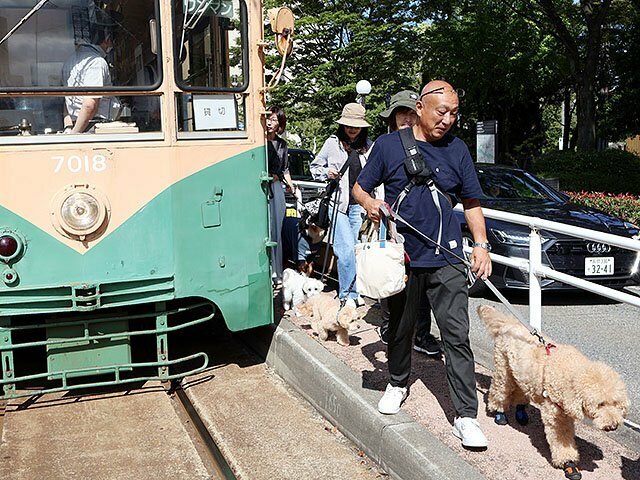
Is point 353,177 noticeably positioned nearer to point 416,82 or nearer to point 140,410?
point 140,410

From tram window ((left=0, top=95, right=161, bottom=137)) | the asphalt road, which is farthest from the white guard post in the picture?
tram window ((left=0, top=95, right=161, bottom=137))

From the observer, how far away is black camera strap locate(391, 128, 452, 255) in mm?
4320

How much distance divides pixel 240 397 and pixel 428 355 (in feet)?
4.93

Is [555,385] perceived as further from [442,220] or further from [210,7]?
[210,7]

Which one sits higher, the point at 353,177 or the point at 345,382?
the point at 353,177

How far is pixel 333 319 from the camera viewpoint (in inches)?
248

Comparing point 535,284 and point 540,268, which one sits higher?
point 540,268

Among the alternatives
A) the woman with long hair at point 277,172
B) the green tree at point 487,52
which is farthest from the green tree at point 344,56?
the woman with long hair at point 277,172

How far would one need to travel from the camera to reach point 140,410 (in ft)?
18.5

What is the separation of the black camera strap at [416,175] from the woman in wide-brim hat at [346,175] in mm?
2630

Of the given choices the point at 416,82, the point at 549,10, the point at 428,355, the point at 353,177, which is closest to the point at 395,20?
the point at 416,82

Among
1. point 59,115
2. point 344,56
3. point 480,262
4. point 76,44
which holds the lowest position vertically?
point 480,262

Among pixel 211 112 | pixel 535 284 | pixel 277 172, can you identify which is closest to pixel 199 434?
pixel 211 112

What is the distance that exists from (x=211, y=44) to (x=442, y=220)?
2.59 metres
